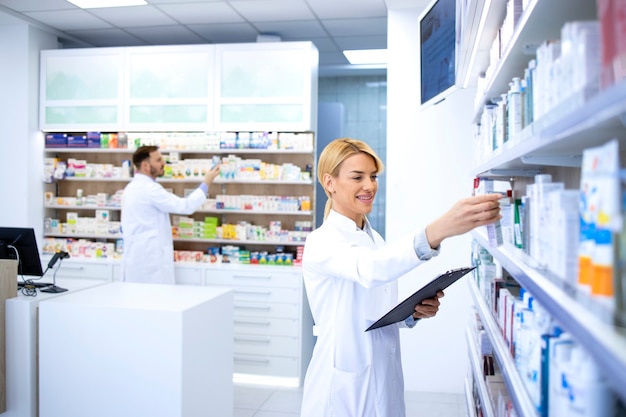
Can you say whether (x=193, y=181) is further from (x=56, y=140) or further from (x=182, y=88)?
(x=56, y=140)

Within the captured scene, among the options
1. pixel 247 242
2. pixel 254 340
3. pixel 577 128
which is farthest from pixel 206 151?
pixel 577 128

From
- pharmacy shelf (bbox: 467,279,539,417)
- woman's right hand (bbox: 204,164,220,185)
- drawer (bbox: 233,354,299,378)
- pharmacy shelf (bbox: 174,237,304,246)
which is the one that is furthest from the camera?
pharmacy shelf (bbox: 174,237,304,246)

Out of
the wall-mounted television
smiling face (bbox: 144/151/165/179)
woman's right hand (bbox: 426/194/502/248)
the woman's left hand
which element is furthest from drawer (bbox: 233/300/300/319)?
woman's right hand (bbox: 426/194/502/248)

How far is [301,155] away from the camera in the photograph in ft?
19.2

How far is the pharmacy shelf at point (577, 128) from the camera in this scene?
0.78 meters

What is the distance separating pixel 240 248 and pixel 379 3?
112 inches

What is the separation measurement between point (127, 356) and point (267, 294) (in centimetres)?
229

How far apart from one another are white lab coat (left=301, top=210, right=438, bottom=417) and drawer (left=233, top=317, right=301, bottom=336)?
3047mm

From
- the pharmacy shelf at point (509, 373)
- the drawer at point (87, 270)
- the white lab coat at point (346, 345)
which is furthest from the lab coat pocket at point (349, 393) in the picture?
the drawer at point (87, 270)

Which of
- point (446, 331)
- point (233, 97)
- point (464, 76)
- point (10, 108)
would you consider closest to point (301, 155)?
point (233, 97)

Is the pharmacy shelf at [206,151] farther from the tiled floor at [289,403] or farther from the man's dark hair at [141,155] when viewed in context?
the tiled floor at [289,403]

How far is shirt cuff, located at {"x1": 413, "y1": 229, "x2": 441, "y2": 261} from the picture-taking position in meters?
1.53

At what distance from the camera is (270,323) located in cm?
520

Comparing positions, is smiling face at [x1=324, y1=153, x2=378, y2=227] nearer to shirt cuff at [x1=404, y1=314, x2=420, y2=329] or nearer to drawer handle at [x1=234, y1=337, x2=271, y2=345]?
shirt cuff at [x1=404, y1=314, x2=420, y2=329]
